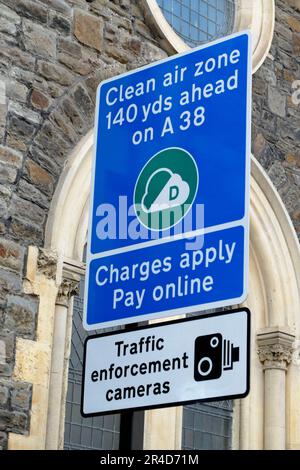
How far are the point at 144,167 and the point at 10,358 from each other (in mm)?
3540

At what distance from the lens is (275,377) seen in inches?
368

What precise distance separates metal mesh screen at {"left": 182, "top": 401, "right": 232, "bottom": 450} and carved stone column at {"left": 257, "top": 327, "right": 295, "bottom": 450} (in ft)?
1.07

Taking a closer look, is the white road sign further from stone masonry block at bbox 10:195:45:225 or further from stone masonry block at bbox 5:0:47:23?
stone masonry block at bbox 5:0:47:23

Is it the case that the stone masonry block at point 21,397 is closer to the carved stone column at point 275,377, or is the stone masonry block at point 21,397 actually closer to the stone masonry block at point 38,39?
the stone masonry block at point 38,39

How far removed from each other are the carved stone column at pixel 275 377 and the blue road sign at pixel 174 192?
5.42 metres

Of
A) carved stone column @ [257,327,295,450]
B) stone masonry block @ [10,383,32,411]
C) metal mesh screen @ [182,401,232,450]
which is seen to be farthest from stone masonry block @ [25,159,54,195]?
carved stone column @ [257,327,295,450]

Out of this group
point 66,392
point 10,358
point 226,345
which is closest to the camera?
point 226,345

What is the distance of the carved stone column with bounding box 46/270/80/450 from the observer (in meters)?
7.60

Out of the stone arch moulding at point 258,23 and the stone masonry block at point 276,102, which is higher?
the stone arch moulding at point 258,23

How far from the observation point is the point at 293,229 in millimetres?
9805

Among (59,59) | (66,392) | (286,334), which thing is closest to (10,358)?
(66,392)

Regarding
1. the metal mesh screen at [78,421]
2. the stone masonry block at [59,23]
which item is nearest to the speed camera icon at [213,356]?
the metal mesh screen at [78,421]

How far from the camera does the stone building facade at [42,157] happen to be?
7.38 m
